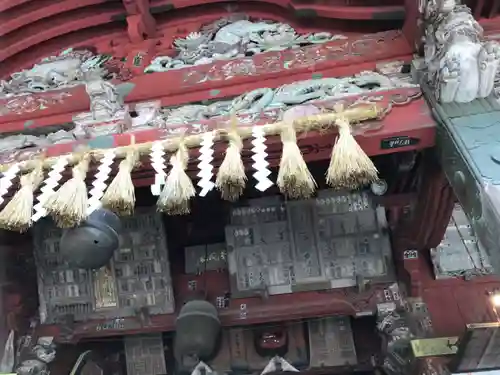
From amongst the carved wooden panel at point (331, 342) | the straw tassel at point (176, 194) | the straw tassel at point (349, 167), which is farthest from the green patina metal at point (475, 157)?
the carved wooden panel at point (331, 342)

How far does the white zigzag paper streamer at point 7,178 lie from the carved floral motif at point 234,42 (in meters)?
1.50

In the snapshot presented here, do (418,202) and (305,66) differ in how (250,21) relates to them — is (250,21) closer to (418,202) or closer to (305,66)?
(305,66)

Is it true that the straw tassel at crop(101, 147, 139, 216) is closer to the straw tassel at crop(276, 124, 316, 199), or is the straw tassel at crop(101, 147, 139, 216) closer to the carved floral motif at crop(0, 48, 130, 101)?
the straw tassel at crop(276, 124, 316, 199)

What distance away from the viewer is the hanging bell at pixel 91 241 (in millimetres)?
3502

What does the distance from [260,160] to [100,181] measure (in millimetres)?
939

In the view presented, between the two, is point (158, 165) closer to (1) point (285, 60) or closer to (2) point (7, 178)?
(2) point (7, 178)

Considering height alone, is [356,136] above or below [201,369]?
above

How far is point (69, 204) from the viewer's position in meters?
3.30

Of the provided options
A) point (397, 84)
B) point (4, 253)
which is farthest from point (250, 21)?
point (4, 253)

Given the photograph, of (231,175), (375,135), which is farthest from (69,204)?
(375,135)

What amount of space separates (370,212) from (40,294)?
2736 millimetres

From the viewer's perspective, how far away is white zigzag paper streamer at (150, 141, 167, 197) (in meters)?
3.39

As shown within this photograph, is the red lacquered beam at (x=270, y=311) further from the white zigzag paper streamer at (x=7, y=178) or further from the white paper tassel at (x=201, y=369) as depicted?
the white zigzag paper streamer at (x=7, y=178)

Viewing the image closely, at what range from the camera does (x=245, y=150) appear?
12.1 ft
